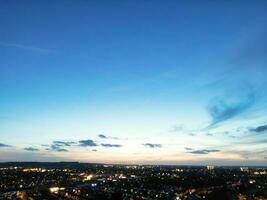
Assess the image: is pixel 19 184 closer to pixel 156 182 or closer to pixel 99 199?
pixel 156 182

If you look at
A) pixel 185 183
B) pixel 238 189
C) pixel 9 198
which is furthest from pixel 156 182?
pixel 9 198

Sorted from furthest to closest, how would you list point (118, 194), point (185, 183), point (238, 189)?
point (185, 183) < point (238, 189) < point (118, 194)

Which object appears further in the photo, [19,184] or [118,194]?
[19,184]

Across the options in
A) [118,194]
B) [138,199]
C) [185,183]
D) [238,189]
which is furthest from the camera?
[185,183]


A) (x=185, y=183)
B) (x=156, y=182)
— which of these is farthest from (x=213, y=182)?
(x=156, y=182)

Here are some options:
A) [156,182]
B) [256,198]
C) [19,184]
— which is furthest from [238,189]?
[19,184]

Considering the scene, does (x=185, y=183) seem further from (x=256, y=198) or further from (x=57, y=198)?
(x=57, y=198)

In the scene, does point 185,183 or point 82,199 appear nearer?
point 82,199

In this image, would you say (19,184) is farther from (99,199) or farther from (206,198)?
(206,198)

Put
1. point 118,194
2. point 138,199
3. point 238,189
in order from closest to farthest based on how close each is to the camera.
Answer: point 138,199 < point 118,194 < point 238,189
